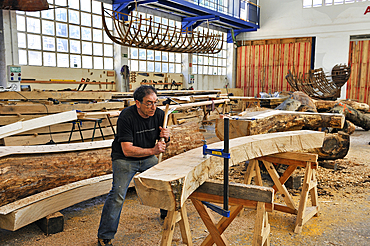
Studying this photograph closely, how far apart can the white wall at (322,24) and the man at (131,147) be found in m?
14.9

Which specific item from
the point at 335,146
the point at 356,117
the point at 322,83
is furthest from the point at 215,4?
the point at 335,146

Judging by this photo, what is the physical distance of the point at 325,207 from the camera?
3938 mm

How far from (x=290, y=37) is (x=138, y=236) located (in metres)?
15.8

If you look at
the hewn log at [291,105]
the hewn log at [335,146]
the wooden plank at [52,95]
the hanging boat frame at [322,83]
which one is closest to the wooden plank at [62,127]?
the wooden plank at [52,95]

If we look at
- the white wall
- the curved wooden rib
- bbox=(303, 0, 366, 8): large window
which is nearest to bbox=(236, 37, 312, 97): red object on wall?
the white wall

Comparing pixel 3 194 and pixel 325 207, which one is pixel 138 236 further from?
pixel 325 207

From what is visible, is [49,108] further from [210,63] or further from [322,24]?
[322,24]

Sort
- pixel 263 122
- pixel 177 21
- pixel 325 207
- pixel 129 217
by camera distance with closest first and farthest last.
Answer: pixel 129 217
pixel 325 207
pixel 263 122
pixel 177 21

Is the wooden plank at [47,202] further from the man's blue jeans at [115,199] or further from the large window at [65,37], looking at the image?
the large window at [65,37]

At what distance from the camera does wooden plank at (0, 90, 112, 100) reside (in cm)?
497

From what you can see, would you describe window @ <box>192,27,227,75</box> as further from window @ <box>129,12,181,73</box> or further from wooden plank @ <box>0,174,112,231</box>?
wooden plank @ <box>0,174,112,231</box>

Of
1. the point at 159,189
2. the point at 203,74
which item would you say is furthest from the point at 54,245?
the point at 203,74

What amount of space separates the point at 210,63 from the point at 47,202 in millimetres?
13930

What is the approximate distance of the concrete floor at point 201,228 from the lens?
3.03 metres
